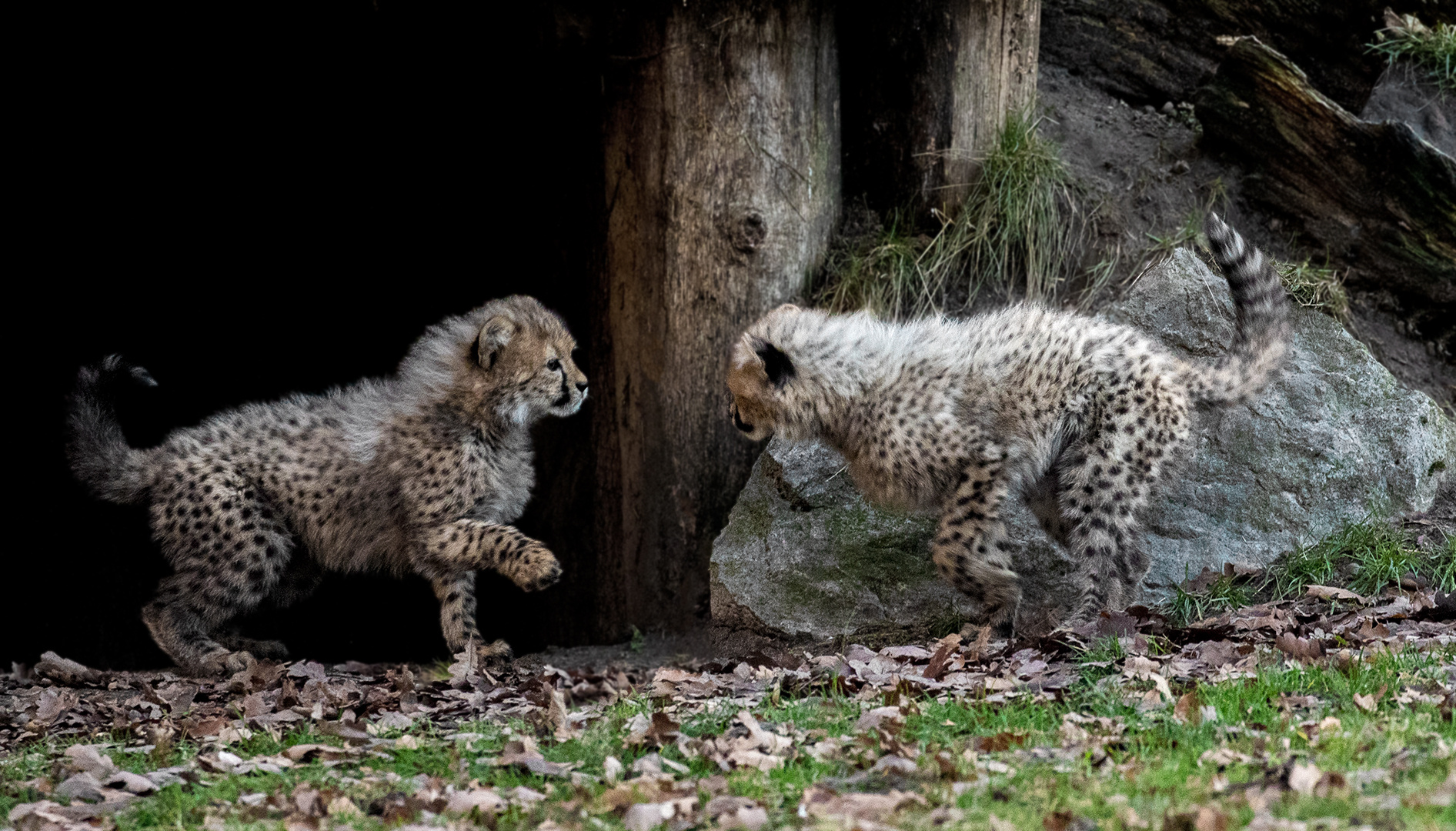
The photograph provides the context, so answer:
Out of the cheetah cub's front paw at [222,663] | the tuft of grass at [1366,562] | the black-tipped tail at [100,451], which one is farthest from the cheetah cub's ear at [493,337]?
the tuft of grass at [1366,562]

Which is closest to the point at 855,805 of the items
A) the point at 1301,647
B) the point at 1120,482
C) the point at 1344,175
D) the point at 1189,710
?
the point at 1189,710

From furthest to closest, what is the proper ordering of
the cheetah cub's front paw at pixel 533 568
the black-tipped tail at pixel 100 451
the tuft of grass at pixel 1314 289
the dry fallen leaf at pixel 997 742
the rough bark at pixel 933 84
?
the rough bark at pixel 933 84 → the tuft of grass at pixel 1314 289 → the black-tipped tail at pixel 100 451 → the cheetah cub's front paw at pixel 533 568 → the dry fallen leaf at pixel 997 742

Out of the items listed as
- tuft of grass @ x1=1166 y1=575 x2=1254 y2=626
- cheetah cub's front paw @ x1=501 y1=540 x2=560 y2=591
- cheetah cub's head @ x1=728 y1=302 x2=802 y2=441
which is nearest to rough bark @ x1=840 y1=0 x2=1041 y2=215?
cheetah cub's head @ x1=728 y1=302 x2=802 y2=441

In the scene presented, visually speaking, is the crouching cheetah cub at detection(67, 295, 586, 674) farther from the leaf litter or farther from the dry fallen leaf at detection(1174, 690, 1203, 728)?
the dry fallen leaf at detection(1174, 690, 1203, 728)

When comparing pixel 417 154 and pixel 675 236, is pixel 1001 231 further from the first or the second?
pixel 417 154

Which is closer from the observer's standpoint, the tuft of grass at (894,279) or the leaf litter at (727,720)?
the leaf litter at (727,720)

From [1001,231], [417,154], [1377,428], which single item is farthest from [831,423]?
[417,154]

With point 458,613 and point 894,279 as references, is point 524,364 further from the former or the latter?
point 894,279

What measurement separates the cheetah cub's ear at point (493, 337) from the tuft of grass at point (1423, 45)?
4992 millimetres

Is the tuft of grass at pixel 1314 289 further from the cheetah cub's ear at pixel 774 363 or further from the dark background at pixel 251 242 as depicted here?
the dark background at pixel 251 242

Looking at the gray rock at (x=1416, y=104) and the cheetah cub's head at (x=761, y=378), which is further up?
the gray rock at (x=1416, y=104)

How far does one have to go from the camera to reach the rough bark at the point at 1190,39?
7508 mm

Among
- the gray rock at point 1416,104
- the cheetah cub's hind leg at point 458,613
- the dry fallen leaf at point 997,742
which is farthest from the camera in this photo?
the gray rock at point 1416,104

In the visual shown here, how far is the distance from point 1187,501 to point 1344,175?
210cm
